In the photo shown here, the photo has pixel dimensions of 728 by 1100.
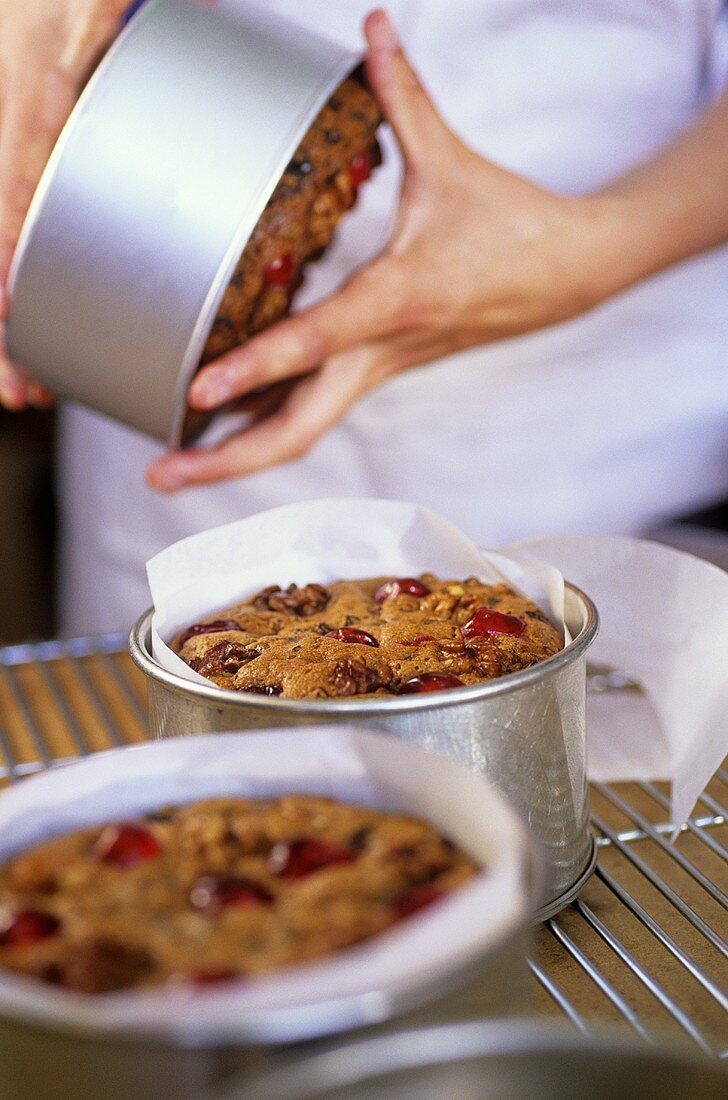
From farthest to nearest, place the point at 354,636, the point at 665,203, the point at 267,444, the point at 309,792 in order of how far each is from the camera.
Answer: the point at 665,203 < the point at 267,444 < the point at 354,636 < the point at 309,792

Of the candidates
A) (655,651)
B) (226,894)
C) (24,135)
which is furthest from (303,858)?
(24,135)

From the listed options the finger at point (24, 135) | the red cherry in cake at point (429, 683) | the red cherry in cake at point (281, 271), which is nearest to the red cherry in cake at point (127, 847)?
the red cherry in cake at point (429, 683)

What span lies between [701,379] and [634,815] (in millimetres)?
884

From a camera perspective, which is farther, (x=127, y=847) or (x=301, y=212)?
(x=301, y=212)

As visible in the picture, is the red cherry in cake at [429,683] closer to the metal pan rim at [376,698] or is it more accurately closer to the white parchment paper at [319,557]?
the metal pan rim at [376,698]

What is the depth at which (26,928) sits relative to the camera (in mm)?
499

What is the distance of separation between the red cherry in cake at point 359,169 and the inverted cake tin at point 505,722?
457 mm

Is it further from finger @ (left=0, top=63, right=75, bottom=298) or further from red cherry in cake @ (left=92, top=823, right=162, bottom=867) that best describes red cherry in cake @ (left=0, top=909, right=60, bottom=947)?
finger @ (left=0, top=63, right=75, bottom=298)

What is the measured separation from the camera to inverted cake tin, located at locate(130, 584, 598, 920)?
69 centimetres

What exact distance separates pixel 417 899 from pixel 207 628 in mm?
407

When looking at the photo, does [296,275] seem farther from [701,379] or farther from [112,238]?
[701,379]

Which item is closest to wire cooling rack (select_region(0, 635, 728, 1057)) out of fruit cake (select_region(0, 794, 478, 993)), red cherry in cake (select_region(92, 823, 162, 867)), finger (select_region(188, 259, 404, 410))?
fruit cake (select_region(0, 794, 478, 993))

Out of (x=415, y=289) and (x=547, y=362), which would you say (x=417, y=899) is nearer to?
(x=415, y=289)

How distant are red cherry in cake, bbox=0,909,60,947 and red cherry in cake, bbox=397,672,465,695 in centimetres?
29
